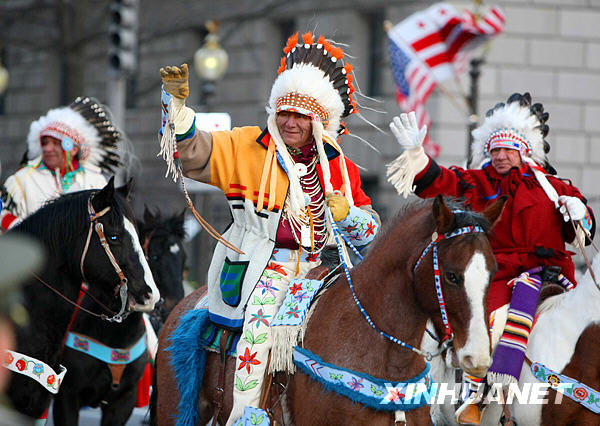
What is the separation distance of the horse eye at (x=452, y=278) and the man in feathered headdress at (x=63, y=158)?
4167mm

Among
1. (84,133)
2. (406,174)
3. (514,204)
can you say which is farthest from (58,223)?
(514,204)

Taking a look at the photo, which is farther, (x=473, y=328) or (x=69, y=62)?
(x=69, y=62)

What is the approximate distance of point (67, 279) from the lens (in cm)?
512

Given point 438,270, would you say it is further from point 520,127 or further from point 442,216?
point 520,127

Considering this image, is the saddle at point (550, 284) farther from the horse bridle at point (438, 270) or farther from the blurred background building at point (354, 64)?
the blurred background building at point (354, 64)

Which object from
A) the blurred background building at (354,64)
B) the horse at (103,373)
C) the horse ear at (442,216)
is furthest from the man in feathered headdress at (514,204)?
the blurred background building at (354,64)

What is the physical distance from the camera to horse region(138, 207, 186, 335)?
776 centimetres

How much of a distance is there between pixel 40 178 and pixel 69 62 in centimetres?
1100

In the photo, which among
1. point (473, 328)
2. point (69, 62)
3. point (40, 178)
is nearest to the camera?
point (473, 328)

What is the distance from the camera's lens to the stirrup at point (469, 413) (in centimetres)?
552

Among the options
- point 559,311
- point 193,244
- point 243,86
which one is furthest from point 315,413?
point 243,86

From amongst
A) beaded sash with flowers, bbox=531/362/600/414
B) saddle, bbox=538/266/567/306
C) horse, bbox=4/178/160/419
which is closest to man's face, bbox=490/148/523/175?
saddle, bbox=538/266/567/306

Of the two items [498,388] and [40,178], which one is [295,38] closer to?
[498,388]

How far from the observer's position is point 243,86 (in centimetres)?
1983
